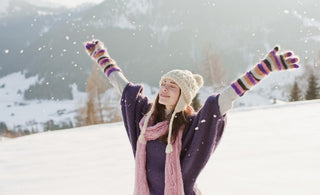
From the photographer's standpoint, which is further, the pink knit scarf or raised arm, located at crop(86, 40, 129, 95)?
raised arm, located at crop(86, 40, 129, 95)

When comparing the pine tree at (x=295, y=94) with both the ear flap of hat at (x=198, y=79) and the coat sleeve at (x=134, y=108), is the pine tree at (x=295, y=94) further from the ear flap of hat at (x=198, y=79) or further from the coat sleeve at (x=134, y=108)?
the coat sleeve at (x=134, y=108)

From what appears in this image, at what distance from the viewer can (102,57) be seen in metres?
2.30

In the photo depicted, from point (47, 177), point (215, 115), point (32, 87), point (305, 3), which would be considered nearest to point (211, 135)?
point (215, 115)

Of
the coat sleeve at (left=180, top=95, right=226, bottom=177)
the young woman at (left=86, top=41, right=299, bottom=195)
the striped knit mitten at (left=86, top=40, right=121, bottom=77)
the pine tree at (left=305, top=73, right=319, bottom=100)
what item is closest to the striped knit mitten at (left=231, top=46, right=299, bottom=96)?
the young woman at (left=86, top=41, right=299, bottom=195)

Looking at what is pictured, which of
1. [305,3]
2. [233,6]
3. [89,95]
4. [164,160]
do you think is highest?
[233,6]

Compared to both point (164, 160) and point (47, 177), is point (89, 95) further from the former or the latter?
point (164, 160)

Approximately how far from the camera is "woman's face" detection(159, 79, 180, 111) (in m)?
1.86

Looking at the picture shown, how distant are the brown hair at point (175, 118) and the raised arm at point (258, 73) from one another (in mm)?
270

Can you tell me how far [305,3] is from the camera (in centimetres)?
14362

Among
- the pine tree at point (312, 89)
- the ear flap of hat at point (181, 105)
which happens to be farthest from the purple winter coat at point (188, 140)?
the pine tree at point (312, 89)

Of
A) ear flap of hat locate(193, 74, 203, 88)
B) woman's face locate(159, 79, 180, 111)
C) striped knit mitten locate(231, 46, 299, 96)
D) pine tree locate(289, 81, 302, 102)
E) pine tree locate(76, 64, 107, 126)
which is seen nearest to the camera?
striped knit mitten locate(231, 46, 299, 96)

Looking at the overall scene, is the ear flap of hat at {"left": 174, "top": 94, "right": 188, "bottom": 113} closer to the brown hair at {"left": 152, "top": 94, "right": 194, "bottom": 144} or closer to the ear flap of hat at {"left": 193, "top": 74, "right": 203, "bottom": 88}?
the brown hair at {"left": 152, "top": 94, "right": 194, "bottom": 144}

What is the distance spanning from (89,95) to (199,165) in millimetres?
22065

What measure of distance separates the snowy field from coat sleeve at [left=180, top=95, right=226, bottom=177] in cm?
125
